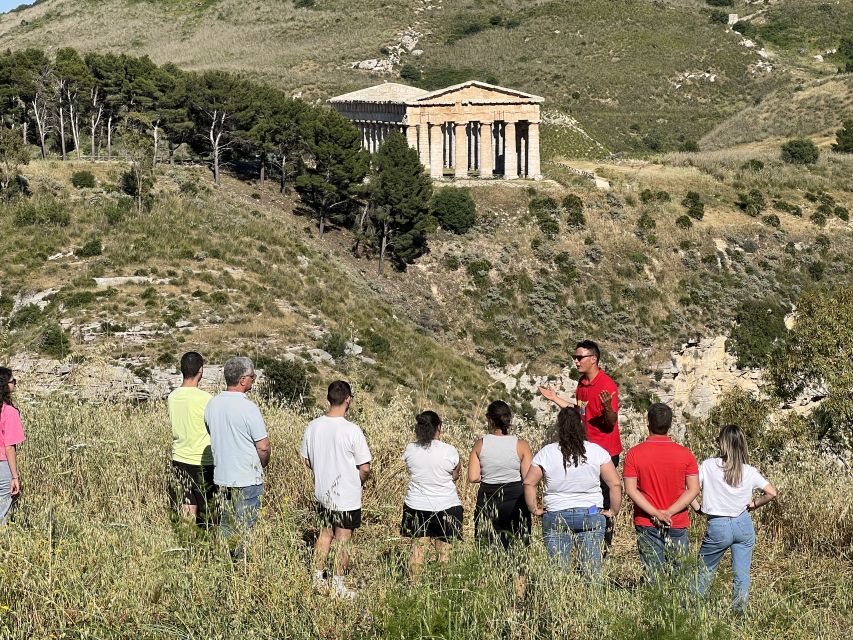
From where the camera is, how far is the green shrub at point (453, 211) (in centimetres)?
5666

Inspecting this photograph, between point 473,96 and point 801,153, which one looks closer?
point 473,96

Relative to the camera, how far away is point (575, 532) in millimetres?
9641

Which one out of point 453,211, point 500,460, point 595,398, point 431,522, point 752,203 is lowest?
point 752,203

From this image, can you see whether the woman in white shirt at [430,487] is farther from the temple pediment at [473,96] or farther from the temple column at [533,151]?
the temple column at [533,151]

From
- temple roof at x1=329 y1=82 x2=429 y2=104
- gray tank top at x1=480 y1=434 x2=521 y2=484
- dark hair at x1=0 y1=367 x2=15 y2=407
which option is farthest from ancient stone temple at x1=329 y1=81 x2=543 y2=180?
gray tank top at x1=480 y1=434 x2=521 y2=484

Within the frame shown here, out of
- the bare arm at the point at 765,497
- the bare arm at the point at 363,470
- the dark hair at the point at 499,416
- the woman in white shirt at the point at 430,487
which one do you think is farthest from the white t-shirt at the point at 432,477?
the bare arm at the point at 765,497

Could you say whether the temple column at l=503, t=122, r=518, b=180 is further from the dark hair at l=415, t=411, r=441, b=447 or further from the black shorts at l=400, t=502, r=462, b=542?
the black shorts at l=400, t=502, r=462, b=542

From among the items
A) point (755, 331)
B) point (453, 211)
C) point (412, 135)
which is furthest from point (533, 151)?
point (755, 331)

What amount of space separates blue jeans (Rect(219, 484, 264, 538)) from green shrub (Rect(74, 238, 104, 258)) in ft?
115

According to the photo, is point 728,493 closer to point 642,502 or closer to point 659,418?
point 642,502

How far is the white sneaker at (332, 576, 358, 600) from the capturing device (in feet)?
26.6

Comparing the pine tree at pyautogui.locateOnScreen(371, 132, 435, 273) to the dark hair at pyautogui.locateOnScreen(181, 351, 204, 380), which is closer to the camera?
the dark hair at pyautogui.locateOnScreen(181, 351, 204, 380)

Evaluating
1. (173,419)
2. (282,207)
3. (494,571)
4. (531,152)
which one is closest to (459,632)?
(494,571)

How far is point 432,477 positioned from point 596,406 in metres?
2.38
